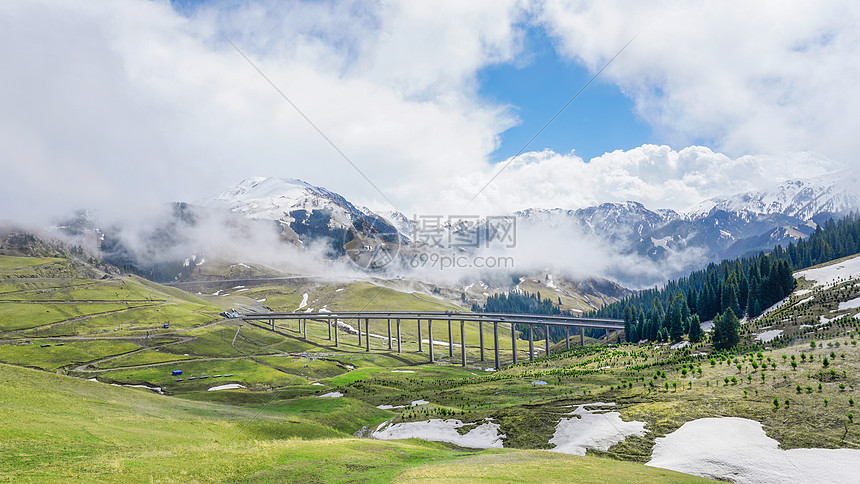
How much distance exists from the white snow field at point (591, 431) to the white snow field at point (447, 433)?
6.30m

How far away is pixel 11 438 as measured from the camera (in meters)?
27.5

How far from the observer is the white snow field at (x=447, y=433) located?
45625 mm

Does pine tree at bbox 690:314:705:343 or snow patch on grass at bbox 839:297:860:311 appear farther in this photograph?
pine tree at bbox 690:314:705:343

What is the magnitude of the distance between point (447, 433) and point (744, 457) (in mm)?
27438

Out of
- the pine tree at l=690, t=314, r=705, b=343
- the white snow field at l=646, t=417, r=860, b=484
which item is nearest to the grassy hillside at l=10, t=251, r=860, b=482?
the white snow field at l=646, t=417, r=860, b=484

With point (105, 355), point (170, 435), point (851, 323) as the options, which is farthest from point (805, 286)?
point (105, 355)

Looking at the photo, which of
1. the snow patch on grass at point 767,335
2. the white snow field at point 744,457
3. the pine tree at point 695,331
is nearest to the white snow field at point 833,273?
the pine tree at point 695,331

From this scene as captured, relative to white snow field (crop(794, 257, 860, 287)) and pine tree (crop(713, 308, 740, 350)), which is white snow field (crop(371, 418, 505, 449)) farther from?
white snow field (crop(794, 257, 860, 287))

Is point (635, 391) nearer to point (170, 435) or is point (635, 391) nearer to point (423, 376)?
point (170, 435)

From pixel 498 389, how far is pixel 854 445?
4787cm

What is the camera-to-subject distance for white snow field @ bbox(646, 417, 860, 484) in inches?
1136

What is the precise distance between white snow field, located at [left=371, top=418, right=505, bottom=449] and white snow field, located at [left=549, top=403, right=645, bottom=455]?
20.7 ft

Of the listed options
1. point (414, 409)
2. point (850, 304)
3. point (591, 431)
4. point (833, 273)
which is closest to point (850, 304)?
point (850, 304)

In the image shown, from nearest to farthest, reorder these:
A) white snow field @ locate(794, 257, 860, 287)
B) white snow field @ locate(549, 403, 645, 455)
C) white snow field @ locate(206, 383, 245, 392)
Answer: white snow field @ locate(549, 403, 645, 455) < white snow field @ locate(206, 383, 245, 392) < white snow field @ locate(794, 257, 860, 287)
